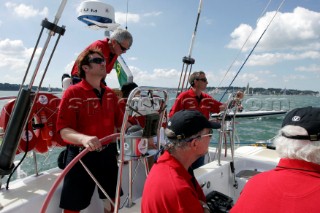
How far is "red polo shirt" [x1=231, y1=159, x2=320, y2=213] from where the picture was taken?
1.08 meters

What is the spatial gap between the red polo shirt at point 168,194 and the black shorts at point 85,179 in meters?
0.86

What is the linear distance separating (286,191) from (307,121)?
34 cm

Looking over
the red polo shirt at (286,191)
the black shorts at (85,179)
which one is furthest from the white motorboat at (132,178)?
the red polo shirt at (286,191)

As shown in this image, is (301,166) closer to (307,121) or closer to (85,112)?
(307,121)

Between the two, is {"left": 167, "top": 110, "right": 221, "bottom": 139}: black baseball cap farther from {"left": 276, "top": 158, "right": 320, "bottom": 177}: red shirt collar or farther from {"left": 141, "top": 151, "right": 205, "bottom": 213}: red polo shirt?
{"left": 276, "top": 158, "right": 320, "bottom": 177}: red shirt collar

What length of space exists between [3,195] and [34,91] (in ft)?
3.01

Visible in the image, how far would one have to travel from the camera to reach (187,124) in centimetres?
151

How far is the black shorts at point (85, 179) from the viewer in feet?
6.79

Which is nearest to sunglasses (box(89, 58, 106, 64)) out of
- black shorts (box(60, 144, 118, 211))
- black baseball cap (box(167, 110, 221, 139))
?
black shorts (box(60, 144, 118, 211))

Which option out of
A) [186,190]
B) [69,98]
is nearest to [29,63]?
[69,98]

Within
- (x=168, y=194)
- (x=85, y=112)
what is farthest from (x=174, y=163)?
(x=85, y=112)

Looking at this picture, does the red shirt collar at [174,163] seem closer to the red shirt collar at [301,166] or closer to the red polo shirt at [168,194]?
the red polo shirt at [168,194]

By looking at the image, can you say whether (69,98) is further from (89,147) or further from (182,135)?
(182,135)

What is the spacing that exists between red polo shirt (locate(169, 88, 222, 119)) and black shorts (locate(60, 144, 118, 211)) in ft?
5.47
